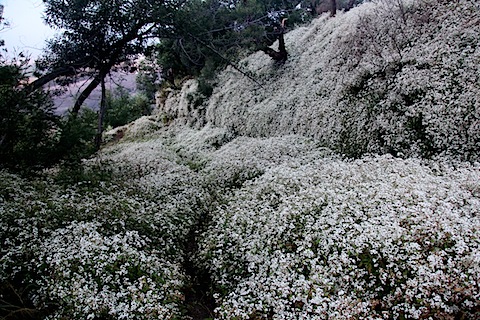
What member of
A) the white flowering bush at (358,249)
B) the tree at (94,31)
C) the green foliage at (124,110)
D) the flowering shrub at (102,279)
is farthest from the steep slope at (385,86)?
the green foliage at (124,110)

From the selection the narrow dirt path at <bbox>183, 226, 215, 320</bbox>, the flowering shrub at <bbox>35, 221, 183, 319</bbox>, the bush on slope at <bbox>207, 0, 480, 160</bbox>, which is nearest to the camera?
the flowering shrub at <bbox>35, 221, 183, 319</bbox>

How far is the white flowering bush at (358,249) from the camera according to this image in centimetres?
455

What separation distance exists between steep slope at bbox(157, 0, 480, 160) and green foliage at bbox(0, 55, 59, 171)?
928 centimetres

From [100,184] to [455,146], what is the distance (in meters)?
10.2

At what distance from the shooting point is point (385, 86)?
11.8m

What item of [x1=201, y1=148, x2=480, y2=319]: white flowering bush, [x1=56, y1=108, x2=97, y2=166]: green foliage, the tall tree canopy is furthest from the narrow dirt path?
the tall tree canopy

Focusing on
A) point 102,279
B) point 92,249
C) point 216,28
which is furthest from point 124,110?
point 102,279

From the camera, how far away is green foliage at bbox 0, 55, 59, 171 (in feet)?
28.1

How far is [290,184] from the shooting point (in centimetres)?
907

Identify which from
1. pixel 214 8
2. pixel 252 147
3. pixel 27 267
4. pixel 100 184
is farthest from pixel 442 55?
pixel 27 267

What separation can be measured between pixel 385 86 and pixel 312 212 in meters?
6.85

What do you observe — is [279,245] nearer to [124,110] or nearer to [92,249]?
[92,249]

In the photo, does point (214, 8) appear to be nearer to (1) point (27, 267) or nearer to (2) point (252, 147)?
(2) point (252, 147)

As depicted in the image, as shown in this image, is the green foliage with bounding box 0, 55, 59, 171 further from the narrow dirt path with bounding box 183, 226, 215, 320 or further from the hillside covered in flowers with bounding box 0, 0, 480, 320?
the narrow dirt path with bounding box 183, 226, 215, 320
